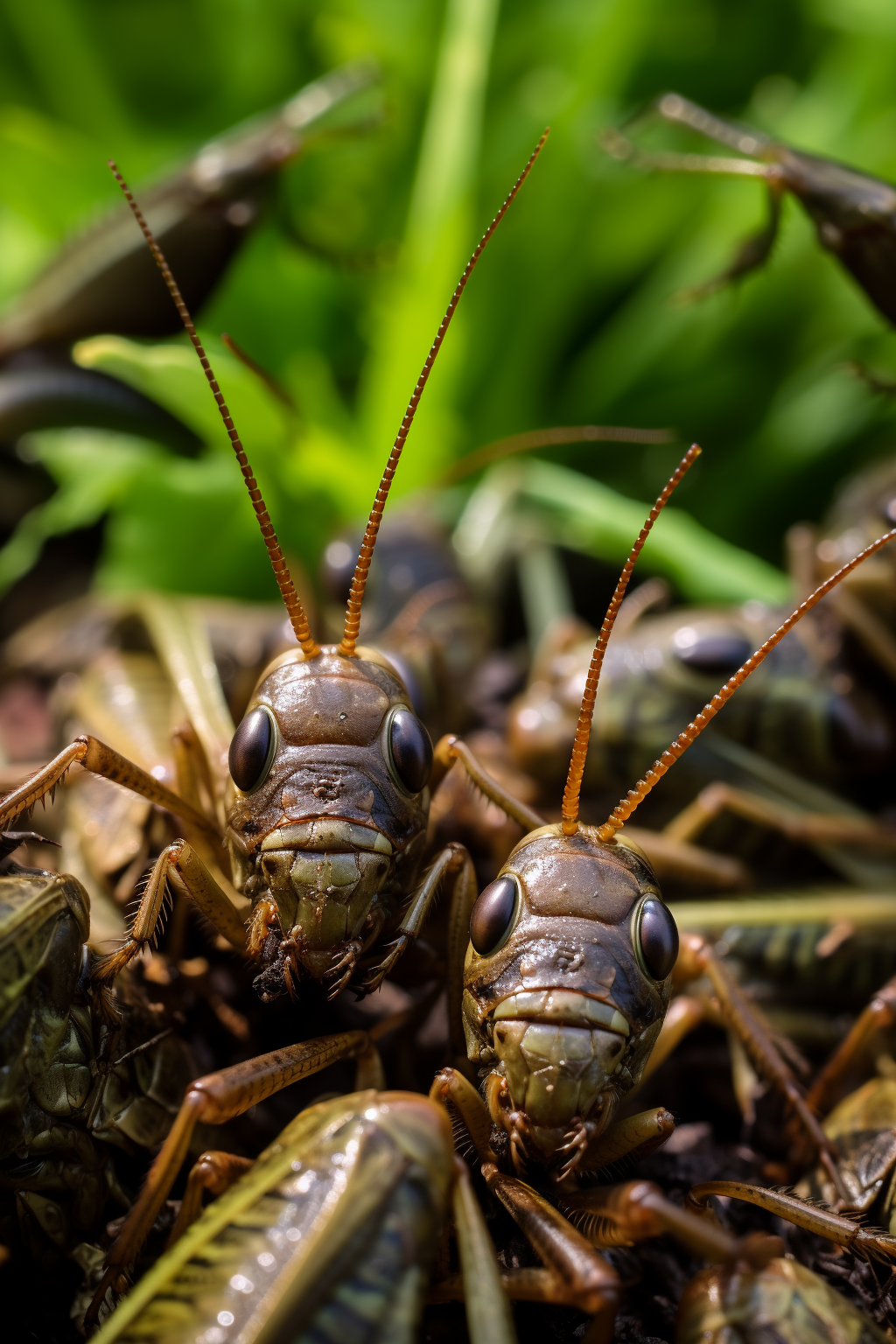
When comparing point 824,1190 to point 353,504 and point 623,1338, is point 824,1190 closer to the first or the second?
point 623,1338

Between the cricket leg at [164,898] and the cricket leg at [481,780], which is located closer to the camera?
the cricket leg at [164,898]

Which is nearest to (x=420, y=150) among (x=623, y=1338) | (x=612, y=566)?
(x=612, y=566)

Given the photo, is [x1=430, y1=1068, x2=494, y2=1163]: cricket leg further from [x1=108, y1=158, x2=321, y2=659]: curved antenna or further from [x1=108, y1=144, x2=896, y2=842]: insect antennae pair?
[x1=108, y1=158, x2=321, y2=659]: curved antenna

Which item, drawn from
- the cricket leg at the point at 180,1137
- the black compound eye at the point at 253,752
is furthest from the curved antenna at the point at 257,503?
the cricket leg at the point at 180,1137

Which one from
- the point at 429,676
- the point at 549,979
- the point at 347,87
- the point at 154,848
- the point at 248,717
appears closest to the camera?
the point at 549,979

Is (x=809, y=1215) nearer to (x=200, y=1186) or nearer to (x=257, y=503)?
(x=200, y=1186)

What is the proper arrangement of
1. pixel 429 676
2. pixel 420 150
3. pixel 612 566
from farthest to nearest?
1. pixel 420 150
2. pixel 612 566
3. pixel 429 676

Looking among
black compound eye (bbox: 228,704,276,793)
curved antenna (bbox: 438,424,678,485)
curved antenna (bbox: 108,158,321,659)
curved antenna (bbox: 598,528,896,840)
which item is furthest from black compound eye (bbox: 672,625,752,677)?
black compound eye (bbox: 228,704,276,793)

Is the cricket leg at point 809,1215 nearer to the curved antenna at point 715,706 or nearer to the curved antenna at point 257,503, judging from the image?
the curved antenna at point 715,706
